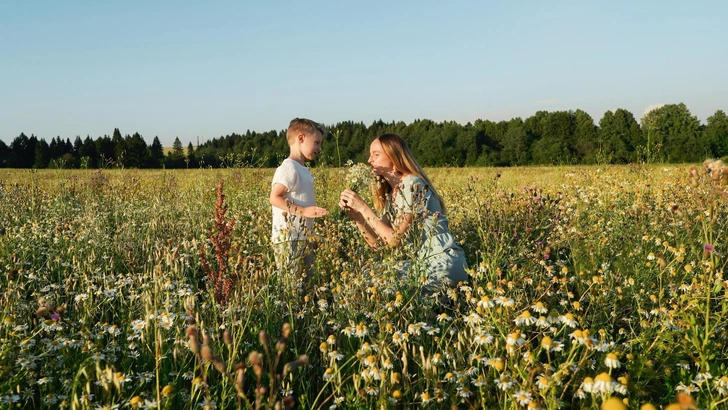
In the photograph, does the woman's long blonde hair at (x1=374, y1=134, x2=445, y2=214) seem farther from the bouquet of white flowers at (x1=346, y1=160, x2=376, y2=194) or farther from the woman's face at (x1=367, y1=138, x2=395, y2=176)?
the bouquet of white flowers at (x1=346, y1=160, x2=376, y2=194)

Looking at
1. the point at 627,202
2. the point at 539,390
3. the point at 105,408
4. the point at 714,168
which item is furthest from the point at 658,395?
the point at 627,202

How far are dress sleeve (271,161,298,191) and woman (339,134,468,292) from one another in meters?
0.74

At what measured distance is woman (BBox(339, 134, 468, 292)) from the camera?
10.6 feet

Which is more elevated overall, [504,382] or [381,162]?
[381,162]

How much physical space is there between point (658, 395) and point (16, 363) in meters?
2.96

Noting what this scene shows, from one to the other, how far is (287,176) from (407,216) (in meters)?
1.50

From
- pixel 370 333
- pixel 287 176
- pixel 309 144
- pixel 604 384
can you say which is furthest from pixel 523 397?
pixel 309 144

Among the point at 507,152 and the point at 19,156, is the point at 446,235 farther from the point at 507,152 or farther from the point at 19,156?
the point at 19,156

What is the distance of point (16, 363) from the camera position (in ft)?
7.00

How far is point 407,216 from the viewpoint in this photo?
3.47 m

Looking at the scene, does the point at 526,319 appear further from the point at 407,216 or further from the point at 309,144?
the point at 309,144

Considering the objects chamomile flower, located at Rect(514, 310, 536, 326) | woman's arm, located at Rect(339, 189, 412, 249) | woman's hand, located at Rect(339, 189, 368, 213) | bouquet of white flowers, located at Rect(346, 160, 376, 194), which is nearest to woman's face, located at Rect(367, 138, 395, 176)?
bouquet of white flowers, located at Rect(346, 160, 376, 194)

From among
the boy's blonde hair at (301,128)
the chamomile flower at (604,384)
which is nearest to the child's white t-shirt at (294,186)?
the boy's blonde hair at (301,128)

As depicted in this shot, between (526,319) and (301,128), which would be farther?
(301,128)
